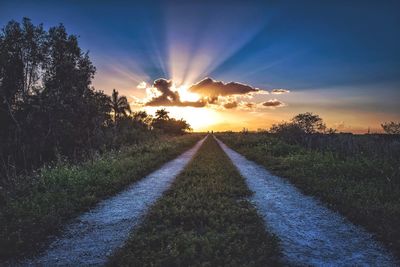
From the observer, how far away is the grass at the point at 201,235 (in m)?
6.14

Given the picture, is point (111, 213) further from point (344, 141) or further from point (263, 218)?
point (344, 141)

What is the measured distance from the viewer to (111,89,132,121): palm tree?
56594mm

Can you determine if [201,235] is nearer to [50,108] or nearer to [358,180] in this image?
[358,180]

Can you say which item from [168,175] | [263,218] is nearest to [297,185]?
[263,218]

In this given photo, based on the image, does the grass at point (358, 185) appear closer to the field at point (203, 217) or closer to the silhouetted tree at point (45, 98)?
the field at point (203, 217)

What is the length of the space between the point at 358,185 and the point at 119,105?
1965 inches

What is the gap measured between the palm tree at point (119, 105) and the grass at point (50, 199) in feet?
136

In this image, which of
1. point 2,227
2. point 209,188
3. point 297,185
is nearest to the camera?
point 2,227

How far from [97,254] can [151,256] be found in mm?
1146

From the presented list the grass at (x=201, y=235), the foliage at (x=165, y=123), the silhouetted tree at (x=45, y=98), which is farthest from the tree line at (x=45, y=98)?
the foliage at (x=165, y=123)

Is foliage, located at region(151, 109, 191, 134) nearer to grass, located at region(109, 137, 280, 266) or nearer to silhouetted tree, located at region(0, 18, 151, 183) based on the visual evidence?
silhouetted tree, located at region(0, 18, 151, 183)

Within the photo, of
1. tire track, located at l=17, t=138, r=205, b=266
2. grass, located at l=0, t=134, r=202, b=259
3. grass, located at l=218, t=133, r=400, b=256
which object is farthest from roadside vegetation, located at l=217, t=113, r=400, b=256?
grass, located at l=0, t=134, r=202, b=259

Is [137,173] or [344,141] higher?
[344,141]

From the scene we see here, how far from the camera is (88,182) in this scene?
1285 cm
